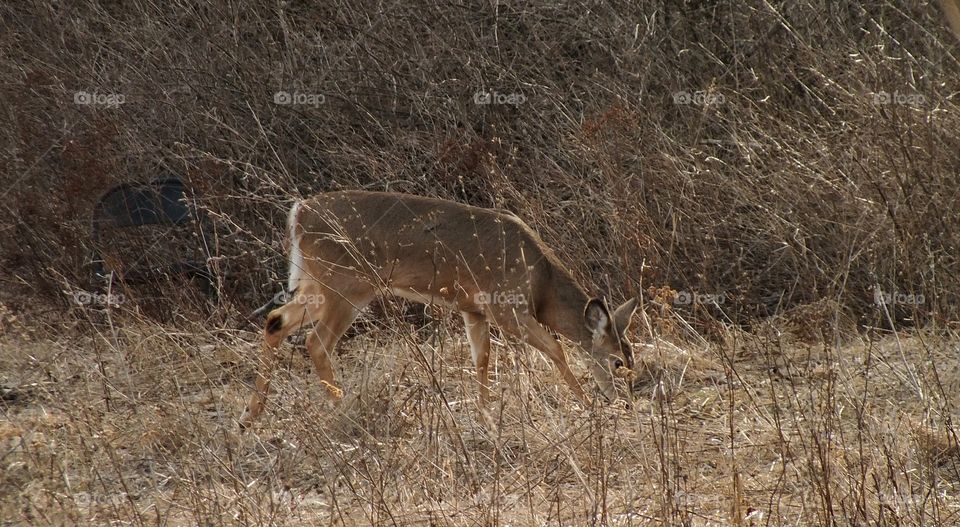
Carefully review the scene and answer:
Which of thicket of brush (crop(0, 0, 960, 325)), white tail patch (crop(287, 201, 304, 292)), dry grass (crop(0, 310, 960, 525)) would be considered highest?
dry grass (crop(0, 310, 960, 525))

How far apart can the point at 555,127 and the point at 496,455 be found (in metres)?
Answer: 6.18

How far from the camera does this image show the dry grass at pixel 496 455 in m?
4.17

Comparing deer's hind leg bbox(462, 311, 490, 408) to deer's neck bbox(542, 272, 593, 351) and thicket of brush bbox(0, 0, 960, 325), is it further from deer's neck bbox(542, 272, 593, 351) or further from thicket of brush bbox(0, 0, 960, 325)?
thicket of brush bbox(0, 0, 960, 325)

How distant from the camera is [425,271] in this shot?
737 centimetres

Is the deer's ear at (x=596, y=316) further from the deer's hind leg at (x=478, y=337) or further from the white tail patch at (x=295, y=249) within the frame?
the white tail patch at (x=295, y=249)

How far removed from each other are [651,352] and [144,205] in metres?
4.32

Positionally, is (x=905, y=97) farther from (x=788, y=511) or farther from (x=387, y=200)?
(x=788, y=511)

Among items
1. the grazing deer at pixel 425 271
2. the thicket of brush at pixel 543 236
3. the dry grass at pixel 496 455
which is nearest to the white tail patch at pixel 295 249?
the grazing deer at pixel 425 271

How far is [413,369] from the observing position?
6.07 meters

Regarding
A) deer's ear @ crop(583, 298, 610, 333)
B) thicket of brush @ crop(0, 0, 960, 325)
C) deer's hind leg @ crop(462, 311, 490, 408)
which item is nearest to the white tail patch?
thicket of brush @ crop(0, 0, 960, 325)

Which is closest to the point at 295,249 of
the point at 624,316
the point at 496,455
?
the point at 624,316

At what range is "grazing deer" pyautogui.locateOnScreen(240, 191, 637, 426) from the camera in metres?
7.25

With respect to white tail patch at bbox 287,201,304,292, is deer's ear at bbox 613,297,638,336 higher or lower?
lower

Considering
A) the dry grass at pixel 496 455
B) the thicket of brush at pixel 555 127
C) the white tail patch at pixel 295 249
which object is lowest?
the thicket of brush at pixel 555 127
